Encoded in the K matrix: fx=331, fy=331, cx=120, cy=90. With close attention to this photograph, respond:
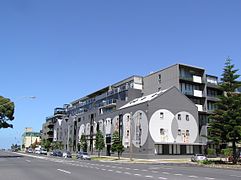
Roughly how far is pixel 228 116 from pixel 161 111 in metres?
23.7

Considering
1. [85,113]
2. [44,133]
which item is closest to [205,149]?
[85,113]

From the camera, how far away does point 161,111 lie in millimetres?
63062

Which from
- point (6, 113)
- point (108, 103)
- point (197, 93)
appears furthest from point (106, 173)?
point (108, 103)

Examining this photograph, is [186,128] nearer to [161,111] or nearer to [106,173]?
[161,111]

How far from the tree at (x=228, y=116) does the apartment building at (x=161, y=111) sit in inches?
796

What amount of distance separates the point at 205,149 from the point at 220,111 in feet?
98.5

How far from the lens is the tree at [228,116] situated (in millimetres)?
39594

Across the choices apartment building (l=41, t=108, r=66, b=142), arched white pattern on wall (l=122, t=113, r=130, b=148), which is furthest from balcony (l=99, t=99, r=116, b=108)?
apartment building (l=41, t=108, r=66, b=142)

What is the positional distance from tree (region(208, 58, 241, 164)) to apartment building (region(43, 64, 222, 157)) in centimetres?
2021

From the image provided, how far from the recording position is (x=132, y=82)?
275 feet

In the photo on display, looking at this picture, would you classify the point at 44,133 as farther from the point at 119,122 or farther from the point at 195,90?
the point at 195,90

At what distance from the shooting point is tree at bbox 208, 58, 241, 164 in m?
39.6

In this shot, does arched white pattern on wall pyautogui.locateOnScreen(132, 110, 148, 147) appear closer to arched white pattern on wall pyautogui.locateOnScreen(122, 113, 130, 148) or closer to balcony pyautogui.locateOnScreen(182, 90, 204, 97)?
arched white pattern on wall pyautogui.locateOnScreen(122, 113, 130, 148)

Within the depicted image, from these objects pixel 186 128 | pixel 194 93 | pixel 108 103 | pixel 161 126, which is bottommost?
pixel 186 128
